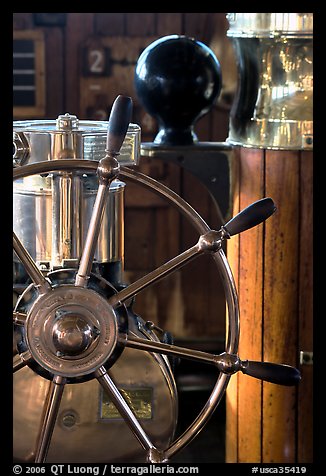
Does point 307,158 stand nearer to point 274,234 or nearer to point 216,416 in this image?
point 274,234

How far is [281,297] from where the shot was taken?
2.58 metres

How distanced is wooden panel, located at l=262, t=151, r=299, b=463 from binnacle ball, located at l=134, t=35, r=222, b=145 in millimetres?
246

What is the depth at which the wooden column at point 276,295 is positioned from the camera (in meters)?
2.55

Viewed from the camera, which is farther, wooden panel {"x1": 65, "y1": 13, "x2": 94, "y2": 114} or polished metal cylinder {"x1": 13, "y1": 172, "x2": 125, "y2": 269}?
wooden panel {"x1": 65, "y1": 13, "x2": 94, "y2": 114}

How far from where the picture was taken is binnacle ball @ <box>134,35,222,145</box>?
252 cm

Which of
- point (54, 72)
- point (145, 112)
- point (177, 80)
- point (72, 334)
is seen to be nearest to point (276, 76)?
point (177, 80)

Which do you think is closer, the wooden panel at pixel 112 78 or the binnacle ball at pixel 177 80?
the binnacle ball at pixel 177 80

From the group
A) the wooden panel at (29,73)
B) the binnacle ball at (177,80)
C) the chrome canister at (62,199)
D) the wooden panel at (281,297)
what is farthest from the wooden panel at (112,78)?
the chrome canister at (62,199)

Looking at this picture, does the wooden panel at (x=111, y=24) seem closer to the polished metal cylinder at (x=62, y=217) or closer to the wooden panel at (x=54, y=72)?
the wooden panel at (x=54, y=72)

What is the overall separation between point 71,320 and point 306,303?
45.2 inches

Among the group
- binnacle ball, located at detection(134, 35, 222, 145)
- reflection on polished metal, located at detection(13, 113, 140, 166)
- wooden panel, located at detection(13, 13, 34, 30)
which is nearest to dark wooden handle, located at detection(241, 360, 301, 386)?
reflection on polished metal, located at detection(13, 113, 140, 166)

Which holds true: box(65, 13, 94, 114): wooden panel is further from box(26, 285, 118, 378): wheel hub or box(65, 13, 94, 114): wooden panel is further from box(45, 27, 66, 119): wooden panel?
box(26, 285, 118, 378): wheel hub

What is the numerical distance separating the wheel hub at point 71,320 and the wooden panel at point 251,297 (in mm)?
1056

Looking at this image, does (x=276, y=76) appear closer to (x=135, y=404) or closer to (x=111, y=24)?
(x=135, y=404)
